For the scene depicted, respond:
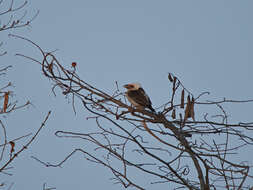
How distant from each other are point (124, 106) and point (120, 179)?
0.31 metres

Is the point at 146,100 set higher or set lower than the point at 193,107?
higher

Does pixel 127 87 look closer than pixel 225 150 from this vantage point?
No

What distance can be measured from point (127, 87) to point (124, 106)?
3.00 m

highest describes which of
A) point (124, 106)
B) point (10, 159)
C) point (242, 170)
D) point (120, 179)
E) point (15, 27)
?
point (15, 27)

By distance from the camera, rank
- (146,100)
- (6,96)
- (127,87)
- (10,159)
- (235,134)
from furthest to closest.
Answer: (127,87) → (146,100) → (6,96) → (235,134) → (10,159)

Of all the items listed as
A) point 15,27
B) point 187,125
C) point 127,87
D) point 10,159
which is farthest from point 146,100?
point 10,159

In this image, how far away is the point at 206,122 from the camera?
4.26 feet

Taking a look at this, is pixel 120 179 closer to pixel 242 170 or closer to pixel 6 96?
pixel 242 170

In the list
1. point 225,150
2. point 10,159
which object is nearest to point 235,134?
point 225,150

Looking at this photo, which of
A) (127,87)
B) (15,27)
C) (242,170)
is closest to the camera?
(242,170)

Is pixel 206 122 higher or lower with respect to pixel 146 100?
lower

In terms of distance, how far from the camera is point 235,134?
1.34 meters

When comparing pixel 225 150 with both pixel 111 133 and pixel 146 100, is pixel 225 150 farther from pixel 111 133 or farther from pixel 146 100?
pixel 146 100

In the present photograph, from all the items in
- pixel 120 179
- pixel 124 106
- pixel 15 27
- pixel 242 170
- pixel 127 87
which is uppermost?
pixel 127 87
